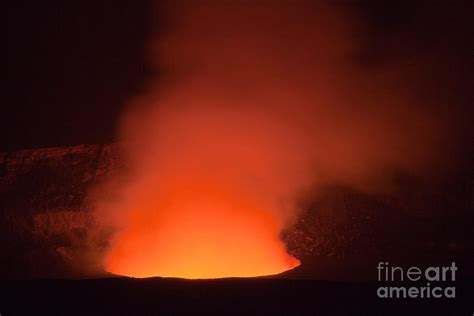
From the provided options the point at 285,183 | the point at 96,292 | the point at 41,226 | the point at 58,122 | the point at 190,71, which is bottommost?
the point at 96,292

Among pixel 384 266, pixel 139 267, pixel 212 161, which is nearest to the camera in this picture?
pixel 384 266

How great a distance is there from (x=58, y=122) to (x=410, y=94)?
5.88 meters

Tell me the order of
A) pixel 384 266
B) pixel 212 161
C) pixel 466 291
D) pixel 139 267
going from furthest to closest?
pixel 212 161 < pixel 139 267 < pixel 384 266 < pixel 466 291

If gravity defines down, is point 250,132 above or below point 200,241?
above

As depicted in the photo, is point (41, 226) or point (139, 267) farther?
point (41, 226)

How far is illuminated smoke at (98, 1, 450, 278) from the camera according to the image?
7.16 m

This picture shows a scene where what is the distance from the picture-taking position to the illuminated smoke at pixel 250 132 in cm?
716

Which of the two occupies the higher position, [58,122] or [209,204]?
[58,122]

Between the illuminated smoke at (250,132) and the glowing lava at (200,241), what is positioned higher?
the illuminated smoke at (250,132)

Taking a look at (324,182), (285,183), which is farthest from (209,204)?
(324,182)

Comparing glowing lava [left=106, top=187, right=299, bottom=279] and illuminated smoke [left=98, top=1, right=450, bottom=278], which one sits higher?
illuminated smoke [left=98, top=1, right=450, bottom=278]

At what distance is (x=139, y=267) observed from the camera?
6.13 m

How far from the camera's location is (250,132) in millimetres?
7688

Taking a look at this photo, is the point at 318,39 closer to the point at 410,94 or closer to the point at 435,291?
the point at 410,94
